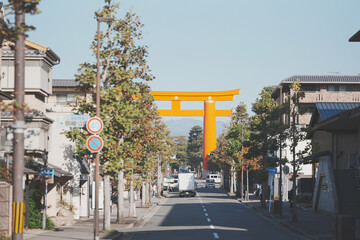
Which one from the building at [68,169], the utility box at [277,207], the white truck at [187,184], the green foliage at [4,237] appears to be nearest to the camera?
the green foliage at [4,237]

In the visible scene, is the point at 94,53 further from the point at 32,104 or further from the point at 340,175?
the point at 340,175

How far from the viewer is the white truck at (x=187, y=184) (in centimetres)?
7350

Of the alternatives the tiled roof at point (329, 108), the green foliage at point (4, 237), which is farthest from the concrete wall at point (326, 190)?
the green foliage at point (4, 237)

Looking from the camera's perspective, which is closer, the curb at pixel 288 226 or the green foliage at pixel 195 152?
the curb at pixel 288 226

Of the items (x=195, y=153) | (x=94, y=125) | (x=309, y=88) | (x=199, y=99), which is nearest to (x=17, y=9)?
(x=94, y=125)

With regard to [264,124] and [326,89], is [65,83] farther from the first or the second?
[326,89]

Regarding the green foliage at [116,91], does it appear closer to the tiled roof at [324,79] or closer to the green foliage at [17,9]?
the green foliage at [17,9]

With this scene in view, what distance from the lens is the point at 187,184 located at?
74438mm

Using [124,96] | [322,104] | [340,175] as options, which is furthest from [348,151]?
[124,96]

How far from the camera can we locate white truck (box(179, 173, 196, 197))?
73.5 meters

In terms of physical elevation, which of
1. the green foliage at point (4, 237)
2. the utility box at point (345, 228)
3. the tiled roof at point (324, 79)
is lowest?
the green foliage at point (4, 237)

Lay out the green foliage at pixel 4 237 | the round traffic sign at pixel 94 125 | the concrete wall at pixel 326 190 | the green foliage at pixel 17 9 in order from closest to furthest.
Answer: the green foliage at pixel 17 9
the green foliage at pixel 4 237
the round traffic sign at pixel 94 125
the concrete wall at pixel 326 190

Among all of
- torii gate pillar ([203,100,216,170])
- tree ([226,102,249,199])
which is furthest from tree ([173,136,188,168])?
tree ([226,102,249,199])

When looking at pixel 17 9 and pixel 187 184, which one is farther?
pixel 187 184
